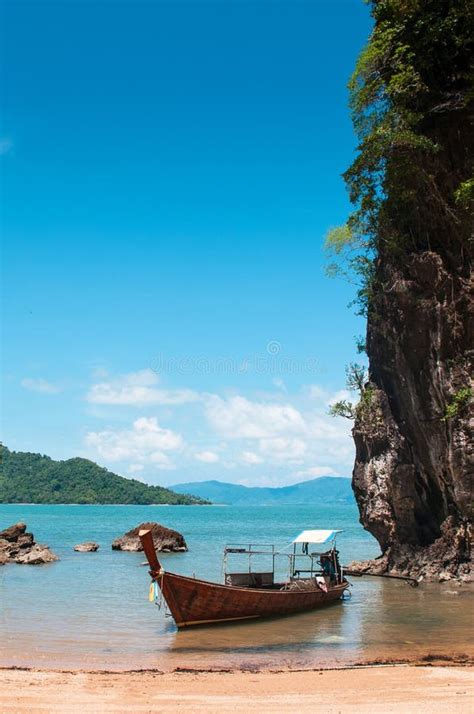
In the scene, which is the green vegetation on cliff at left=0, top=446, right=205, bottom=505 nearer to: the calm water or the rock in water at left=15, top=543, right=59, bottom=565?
the rock in water at left=15, top=543, right=59, bottom=565

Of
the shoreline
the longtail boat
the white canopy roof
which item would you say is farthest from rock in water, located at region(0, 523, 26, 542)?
the shoreline

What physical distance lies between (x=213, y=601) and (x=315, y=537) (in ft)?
23.0

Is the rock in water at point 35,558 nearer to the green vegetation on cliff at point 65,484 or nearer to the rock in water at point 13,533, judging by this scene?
the rock in water at point 13,533

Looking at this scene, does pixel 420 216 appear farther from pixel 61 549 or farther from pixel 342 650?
pixel 61 549

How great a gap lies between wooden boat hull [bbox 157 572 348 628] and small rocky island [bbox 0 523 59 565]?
2144 centimetres

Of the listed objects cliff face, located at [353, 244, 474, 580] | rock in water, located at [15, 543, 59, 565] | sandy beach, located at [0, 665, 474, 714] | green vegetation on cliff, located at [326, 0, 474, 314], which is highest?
green vegetation on cliff, located at [326, 0, 474, 314]

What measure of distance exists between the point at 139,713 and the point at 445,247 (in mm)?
21471

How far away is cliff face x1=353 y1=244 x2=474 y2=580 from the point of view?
24891 mm

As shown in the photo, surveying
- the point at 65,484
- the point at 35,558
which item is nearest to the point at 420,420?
the point at 35,558

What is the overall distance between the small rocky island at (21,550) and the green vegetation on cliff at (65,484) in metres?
114

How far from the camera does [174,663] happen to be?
47.8ft

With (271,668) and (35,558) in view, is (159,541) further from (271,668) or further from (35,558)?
(271,668)

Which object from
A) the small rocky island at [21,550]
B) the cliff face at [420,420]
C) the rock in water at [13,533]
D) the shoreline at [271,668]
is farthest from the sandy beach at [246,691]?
the rock in water at [13,533]

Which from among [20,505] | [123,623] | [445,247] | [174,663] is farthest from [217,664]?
[20,505]
